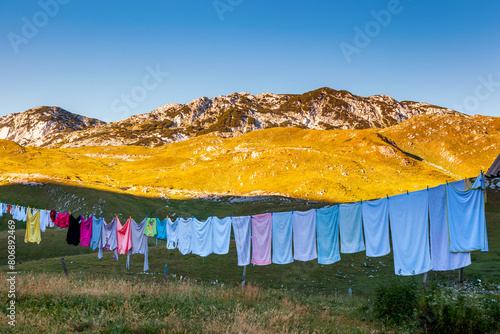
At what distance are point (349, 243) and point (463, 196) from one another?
547 centimetres

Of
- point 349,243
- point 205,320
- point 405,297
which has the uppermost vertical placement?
point 349,243

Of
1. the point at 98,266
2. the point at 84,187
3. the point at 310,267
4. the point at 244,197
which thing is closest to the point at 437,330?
the point at 310,267

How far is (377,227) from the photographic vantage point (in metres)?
14.3

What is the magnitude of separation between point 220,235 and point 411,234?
38.7 feet

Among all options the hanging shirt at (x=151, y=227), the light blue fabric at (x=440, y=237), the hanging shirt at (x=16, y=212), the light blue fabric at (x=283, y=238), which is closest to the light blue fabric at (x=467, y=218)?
the light blue fabric at (x=440, y=237)

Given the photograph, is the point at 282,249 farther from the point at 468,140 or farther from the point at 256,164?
the point at 468,140

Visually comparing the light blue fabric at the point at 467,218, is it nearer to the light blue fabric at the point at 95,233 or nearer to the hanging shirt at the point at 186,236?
the hanging shirt at the point at 186,236

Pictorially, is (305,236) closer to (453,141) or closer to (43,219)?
(43,219)

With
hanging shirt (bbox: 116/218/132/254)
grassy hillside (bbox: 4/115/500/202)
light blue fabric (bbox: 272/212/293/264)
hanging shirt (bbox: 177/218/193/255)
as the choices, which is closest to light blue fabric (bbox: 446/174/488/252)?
light blue fabric (bbox: 272/212/293/264)

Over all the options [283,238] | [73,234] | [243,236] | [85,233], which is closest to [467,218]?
[283,238]

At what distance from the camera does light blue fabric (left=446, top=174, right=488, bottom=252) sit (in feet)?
37.5

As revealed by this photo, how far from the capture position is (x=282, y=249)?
688 inches

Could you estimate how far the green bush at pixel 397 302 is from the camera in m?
11.4

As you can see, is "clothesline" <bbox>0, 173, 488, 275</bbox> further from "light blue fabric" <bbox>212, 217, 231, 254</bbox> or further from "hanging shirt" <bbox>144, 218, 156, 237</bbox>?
"hanging shirt" <bbox>144, 218, 156, 237</bbox>
